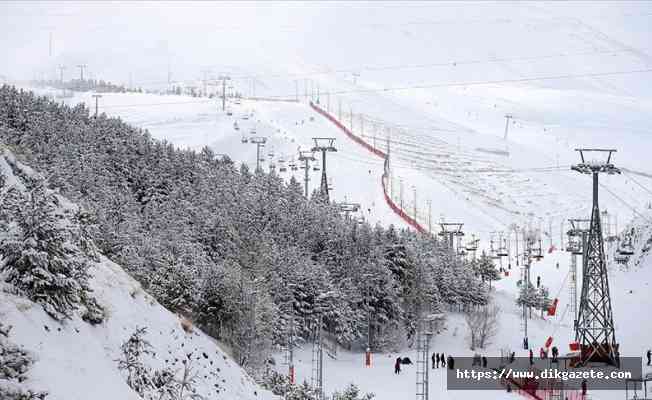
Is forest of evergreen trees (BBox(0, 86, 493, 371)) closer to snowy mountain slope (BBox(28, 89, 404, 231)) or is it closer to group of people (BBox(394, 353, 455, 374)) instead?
group of people (BBox(394, 353, 455, 374))

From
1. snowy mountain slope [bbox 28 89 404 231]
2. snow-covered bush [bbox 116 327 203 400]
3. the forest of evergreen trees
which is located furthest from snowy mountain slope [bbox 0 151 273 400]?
snowy mountain slope [bbox 28 89 404 231]

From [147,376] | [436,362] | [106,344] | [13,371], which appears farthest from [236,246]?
[13,371]

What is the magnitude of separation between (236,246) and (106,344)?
3741 cm

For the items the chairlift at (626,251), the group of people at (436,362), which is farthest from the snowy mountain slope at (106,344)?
the chairlift at (626,251)

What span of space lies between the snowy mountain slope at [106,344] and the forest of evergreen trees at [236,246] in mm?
9438

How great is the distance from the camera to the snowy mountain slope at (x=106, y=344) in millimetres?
21672

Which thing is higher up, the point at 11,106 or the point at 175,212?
the point at 11,106

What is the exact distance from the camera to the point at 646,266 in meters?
88.7

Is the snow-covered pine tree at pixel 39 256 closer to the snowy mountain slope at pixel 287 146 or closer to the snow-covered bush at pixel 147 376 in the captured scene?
the snow-covered bush at pixel 147 376

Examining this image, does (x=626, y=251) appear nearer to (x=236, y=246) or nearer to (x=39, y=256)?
(x=236, y=246)

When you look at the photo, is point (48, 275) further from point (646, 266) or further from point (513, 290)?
point (513, 290)

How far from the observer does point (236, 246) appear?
206ft

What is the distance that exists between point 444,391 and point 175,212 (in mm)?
27269

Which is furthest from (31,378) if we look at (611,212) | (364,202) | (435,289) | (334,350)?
(611,212)
